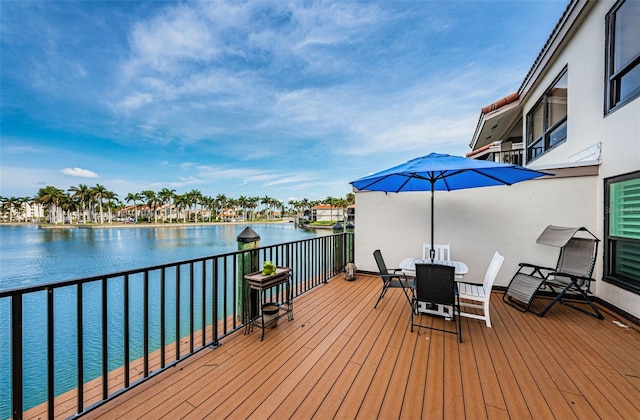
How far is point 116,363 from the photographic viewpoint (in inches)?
163

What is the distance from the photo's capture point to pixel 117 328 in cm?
621

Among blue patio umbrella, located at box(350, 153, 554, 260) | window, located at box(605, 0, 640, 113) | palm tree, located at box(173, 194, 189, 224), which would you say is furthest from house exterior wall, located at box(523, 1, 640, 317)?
palm tree, located at box(173, 194, 189, 224)

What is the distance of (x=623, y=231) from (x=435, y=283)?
2.85 m

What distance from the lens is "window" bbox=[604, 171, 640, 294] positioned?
2.98 metres

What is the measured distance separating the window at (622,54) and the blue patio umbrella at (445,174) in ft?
5.51

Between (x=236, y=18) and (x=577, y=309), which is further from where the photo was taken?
(x=236, y=18)

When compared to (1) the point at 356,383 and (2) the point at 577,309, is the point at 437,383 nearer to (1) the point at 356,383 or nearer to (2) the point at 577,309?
(1) the point at 356,383

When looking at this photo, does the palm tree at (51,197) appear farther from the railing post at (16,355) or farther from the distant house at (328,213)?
→ the railing post at (16,355)

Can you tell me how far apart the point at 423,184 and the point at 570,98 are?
3.33 m

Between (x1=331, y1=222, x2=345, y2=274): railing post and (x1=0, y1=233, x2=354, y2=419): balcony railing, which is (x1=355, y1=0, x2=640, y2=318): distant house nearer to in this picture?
(x1=331, y1=222, x2=345, y2=274): railing post

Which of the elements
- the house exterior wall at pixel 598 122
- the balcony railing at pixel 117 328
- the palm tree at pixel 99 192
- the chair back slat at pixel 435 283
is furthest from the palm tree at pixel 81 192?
the house exterior wall at pixel 598 122

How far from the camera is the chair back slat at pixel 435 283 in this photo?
259cm

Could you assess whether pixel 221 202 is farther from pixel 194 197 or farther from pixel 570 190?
pixel 570 190

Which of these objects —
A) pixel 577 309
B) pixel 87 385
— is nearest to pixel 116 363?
pixel 87 385
